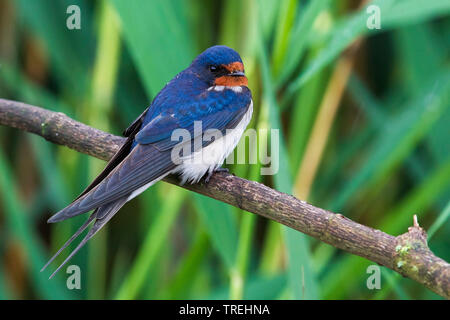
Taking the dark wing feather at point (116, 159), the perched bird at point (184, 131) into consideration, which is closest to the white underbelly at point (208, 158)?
the perched bird at point (184, 131)

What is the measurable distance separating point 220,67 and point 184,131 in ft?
0.65

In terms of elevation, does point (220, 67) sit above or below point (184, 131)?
above

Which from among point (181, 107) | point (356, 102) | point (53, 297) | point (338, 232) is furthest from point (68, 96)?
point (338, 232)

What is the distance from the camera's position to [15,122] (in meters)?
1.41

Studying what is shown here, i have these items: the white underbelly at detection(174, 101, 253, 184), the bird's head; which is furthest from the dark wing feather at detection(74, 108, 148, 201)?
the bird's head

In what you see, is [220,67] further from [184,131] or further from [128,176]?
[128,176]

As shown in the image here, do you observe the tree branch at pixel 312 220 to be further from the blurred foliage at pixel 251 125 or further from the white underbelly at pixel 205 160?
the blurred foliage at pixel 251 125

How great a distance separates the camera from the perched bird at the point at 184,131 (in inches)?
48.7

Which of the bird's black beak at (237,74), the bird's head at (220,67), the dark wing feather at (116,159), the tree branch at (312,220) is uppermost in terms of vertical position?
the bird's head at (220,67)

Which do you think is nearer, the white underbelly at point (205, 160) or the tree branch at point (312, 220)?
the tree branch at point (312, 220)

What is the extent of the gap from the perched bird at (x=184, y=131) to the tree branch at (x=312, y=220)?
0.20 feet

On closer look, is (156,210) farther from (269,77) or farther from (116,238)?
(269,77)

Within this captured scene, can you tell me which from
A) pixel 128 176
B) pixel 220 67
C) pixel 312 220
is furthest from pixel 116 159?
pixel 312 220

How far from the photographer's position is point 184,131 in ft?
4.54
